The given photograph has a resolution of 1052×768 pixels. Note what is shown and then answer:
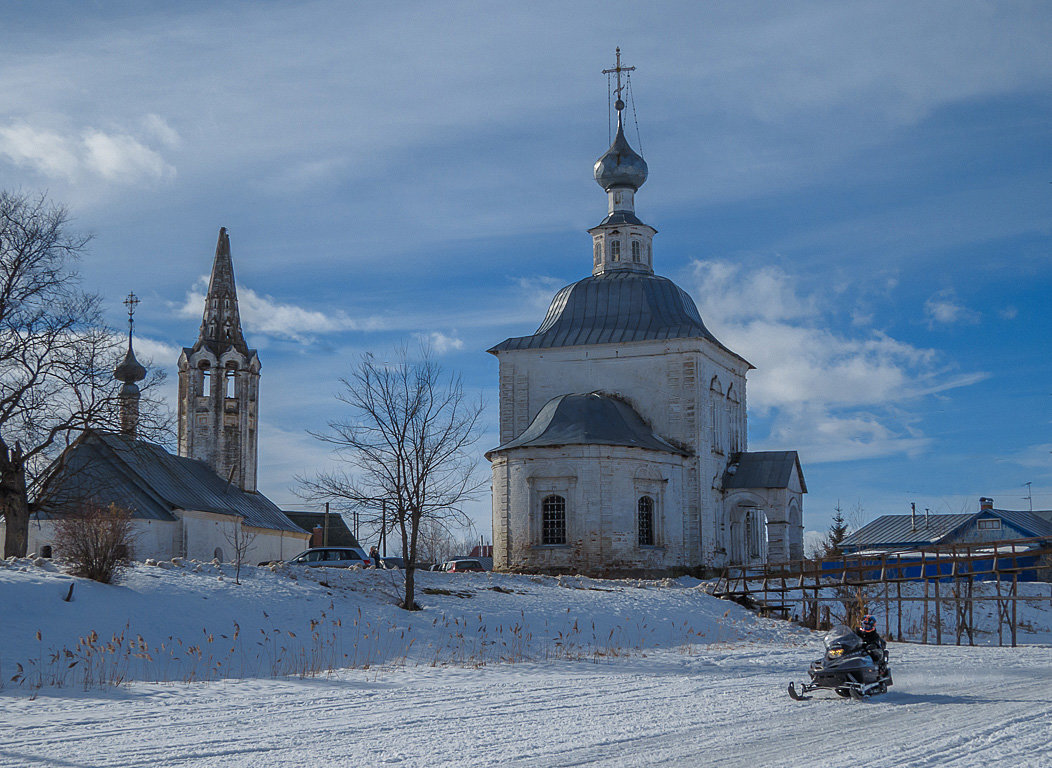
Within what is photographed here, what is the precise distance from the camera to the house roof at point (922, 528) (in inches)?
2216

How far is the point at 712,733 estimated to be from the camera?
9.86m

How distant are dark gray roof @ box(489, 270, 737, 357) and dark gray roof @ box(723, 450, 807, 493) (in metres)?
4.31

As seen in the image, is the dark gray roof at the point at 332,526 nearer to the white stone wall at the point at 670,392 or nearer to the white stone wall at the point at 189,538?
the white stone wall at the point at 189,538

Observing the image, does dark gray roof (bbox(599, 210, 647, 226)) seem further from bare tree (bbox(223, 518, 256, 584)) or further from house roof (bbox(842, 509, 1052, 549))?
house roof (bbox(842, 509, 1052, 549))

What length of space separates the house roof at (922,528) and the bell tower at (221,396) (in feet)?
100

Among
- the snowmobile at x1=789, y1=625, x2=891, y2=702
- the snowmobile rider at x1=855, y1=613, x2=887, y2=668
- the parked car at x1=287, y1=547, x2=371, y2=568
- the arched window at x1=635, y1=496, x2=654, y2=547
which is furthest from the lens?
the arched window at x1=635, y1=496, x2=654, y2=547

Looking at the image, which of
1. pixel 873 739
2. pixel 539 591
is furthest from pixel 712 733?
pixel 539 591

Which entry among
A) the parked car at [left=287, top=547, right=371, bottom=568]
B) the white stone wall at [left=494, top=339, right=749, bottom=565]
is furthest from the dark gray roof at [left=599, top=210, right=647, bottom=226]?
the parked car at [left=287, top=547, right=371, bottom=568]

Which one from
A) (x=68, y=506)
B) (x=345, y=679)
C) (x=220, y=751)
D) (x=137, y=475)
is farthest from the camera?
(x=137, y=475)

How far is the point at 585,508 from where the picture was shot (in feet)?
115

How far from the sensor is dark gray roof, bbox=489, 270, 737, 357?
39.7 meters

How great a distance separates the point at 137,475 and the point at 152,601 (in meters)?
20.9

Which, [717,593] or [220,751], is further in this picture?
[717,593]

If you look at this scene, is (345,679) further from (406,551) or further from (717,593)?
(717,593)
